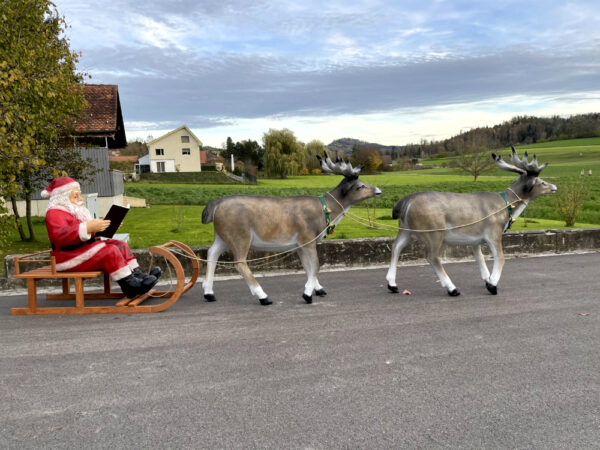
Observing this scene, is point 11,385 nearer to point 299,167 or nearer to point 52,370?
point 52,370

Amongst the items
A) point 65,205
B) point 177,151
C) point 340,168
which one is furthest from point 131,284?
point 177,151

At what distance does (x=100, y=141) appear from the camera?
20.8 meters

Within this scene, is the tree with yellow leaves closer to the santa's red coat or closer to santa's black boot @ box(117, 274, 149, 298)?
the santa's red coat

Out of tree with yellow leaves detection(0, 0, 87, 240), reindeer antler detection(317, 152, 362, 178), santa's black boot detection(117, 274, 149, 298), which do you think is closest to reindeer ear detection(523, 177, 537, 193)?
reindeer antler detection(317, 152, 362, 178)

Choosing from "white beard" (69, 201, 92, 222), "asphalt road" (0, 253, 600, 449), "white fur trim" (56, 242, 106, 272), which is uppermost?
"white beard" (69, 201, 92, 222)

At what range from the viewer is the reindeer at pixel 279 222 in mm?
6238

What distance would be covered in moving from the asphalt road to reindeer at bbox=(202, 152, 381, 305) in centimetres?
50

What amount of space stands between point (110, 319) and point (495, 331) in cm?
446

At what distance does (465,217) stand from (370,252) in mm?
2665

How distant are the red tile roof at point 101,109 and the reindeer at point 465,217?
619 inches

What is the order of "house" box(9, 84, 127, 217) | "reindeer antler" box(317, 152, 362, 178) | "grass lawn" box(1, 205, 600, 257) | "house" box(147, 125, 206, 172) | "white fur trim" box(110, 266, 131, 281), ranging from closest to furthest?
"white fur trim" box(110, 266, 131, 281), "reindeer antler" box(317, 152, 362, 178), "grass lawn" box(1, 205, 600, 257), "house" box(9, 84, 127, 217), "house" box(147, 125, 206, 172)

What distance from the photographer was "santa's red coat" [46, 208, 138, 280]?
5.66 meters

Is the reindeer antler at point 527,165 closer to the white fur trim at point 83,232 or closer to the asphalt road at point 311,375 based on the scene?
the asphalt road at point 311,375

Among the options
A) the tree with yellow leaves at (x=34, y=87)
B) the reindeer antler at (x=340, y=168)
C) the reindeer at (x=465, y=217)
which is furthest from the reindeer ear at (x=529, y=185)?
the tree with yellow leaves at (x=34, y=87)
